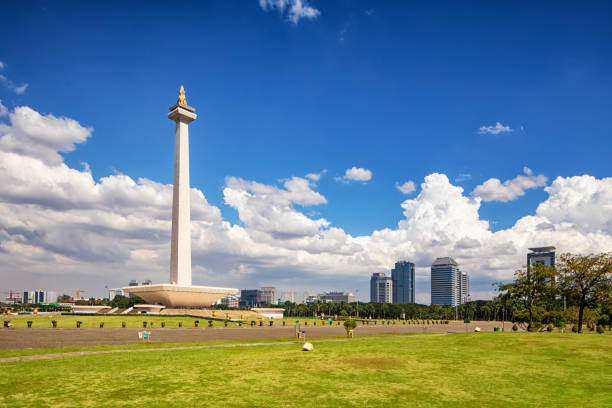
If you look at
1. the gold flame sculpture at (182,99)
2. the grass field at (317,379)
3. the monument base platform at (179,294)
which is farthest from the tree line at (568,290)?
the gold flame sculpture at (182,99)

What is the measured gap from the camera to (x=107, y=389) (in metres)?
19.2

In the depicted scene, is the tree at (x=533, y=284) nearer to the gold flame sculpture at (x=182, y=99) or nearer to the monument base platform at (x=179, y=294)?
the monument base platform at (x=179, y=294)

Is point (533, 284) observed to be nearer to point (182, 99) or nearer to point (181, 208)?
point (181, 208)

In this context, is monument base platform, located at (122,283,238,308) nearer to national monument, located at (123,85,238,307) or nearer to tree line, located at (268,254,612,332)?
national monument, located at (123,85,238,307)

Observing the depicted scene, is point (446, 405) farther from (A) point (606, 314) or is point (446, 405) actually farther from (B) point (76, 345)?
(A) point (606, 314)

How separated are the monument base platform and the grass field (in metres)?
78.0

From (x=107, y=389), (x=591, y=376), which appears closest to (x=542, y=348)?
(x=591, y=376)

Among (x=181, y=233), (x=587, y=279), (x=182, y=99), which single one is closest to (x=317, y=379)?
(x=587, y=279)

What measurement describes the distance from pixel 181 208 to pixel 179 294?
2130 centimetres

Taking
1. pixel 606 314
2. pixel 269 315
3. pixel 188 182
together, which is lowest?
pixel 269 315

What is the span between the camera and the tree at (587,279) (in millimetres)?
56406

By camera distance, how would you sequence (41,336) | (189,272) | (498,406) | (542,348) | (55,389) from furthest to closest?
(189,272)
(41,336)
(542,348)
(55,389)
(498,406)

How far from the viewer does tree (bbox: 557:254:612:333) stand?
2221 inches

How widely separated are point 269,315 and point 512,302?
249 ft
